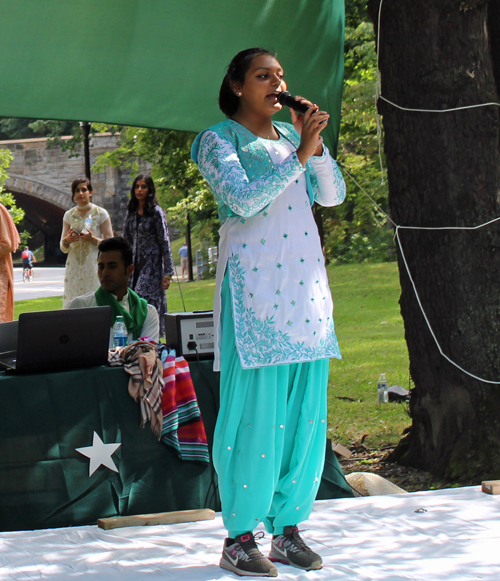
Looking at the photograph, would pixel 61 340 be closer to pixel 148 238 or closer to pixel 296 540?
pixel 296 540

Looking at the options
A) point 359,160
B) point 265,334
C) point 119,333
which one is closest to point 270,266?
point 265,334

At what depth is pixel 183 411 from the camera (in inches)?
131

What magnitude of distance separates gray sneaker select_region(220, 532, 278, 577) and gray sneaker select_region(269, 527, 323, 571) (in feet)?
0.28

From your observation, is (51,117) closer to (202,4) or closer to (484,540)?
(202,4)

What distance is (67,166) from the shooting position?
3384 cm

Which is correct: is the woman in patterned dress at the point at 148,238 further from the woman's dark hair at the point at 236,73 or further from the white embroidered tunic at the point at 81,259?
the woman's dark hair at the point at 236,73

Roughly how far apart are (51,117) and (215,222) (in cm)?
1256

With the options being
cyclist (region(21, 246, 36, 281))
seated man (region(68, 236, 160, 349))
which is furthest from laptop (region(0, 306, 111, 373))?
cyclist (region(21, 246, 36, 281))

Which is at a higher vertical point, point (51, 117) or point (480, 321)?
point (51, 117)

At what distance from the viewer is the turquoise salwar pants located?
2.49 m

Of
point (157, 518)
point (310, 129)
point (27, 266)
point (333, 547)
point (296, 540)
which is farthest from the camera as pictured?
point (27, 266)

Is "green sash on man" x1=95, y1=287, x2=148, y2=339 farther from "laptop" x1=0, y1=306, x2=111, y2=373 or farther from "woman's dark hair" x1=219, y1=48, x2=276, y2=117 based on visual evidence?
"woman's dark hair" x1=219, y1=48, x2=276, y2=117

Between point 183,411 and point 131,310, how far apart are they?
2.78 ft

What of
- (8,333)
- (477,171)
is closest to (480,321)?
(477,171)
